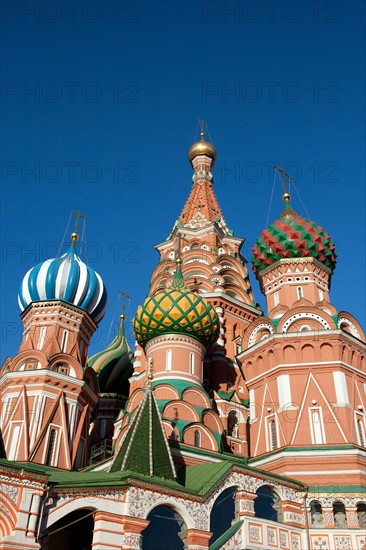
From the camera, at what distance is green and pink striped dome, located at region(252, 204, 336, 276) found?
61.9 feet

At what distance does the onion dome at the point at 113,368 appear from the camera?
80.8 feet

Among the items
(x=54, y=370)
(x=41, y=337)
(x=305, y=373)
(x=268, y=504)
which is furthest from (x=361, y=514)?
(x=41, y=337)

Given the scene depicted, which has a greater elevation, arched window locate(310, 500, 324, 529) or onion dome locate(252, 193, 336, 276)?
onion dome locate(252, 193, 336, 276)

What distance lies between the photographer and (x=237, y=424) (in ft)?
60.2

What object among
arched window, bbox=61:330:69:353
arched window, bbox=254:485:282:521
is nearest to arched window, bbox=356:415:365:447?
arched window, bbox=254:485:282:521

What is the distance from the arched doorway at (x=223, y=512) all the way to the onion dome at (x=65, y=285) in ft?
32.3

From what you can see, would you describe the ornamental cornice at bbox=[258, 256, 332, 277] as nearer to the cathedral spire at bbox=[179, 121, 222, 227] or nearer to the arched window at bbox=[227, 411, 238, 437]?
the arched window at bbox=[227, 411, 238, 437]

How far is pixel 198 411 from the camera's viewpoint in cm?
1561

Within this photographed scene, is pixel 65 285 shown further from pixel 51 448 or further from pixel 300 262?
pixel 300 262

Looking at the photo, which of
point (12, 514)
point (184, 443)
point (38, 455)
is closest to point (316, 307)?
point (184, 443)

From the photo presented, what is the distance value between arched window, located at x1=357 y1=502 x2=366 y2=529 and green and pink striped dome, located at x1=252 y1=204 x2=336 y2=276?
833 centimetres

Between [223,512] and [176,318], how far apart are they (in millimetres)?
6669

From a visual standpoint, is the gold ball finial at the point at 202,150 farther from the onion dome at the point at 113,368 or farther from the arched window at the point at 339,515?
the arched window at the point at 339,515

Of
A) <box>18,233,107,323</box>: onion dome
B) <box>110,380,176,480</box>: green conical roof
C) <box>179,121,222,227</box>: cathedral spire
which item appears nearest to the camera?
<box>110,380,176,480</box>: green conical roof
